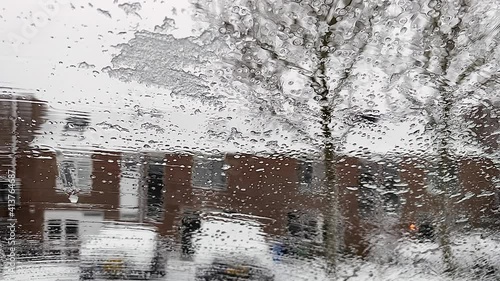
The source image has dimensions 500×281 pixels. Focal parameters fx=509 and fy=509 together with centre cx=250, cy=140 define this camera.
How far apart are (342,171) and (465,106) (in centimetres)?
148

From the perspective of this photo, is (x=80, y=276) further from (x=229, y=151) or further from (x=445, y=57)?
(x=445, y=57)

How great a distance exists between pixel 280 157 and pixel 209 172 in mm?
739

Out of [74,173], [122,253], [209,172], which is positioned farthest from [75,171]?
[209,172]

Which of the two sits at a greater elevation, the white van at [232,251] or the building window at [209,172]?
the building window at [209,172]

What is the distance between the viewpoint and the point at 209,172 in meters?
5.12


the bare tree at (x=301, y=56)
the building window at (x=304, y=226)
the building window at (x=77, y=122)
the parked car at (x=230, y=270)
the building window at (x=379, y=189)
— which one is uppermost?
the bare tree at (x=301, y=56)

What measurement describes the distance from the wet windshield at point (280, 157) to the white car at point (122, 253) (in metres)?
0.01

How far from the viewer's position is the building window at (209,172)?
508 centimetres

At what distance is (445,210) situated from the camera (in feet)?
17.3

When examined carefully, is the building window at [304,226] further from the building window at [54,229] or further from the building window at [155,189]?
the building window at [54,229]

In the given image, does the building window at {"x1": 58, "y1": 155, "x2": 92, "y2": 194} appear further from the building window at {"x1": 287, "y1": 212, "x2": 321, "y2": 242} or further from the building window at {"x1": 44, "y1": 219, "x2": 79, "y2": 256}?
the building window at {"x1": 287, "y1": 212, "x2": 321, "y2": 242}

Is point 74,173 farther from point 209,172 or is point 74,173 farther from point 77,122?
point 209,172

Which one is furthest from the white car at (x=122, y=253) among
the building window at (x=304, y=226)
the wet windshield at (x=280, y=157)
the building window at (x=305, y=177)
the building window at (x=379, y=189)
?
the building window at (x=379, y=189)

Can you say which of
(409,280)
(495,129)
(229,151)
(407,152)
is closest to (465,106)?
(495,129)
